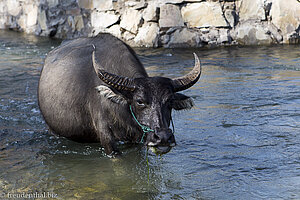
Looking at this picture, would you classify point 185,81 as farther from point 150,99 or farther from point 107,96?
point 107,96

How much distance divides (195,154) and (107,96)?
1.50 m

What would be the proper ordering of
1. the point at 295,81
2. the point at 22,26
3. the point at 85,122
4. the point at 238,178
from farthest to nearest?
the point at 22,26, the point at 295,81, the point at 85,122, the point at 238,178

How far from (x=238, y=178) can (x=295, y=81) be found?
455 centimetres

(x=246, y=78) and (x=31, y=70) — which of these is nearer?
(x=246, y=78)

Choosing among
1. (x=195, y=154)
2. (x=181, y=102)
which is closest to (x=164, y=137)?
(x=181, y=102)

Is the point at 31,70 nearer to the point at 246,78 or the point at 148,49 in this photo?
the point at 148,49

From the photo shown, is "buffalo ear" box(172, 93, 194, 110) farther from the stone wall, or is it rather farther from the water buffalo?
the stone wall

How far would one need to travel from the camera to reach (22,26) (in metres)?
18.8

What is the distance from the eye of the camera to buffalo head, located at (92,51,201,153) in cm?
403

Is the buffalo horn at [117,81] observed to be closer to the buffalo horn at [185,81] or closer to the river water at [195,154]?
the buffalo horn at [185,81]

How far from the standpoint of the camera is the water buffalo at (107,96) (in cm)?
426

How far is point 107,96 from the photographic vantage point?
4.54 metres

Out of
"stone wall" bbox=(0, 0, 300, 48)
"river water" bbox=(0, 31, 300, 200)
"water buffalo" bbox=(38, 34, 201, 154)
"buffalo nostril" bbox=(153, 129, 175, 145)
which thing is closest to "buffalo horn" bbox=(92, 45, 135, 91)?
"water buffalo" bbox=(38, 34, 201, 154)

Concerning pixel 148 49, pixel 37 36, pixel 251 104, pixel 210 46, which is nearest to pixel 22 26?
pixel 37 36
